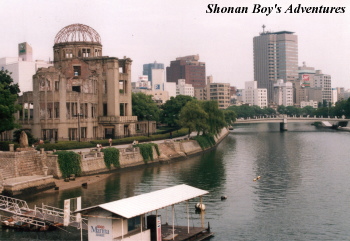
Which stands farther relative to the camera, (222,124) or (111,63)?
(222,124)

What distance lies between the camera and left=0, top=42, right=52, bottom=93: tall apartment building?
146m

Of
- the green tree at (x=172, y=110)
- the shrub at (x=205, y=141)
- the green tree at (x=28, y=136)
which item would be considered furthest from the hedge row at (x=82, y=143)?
the green tree at (x=172, y=110)

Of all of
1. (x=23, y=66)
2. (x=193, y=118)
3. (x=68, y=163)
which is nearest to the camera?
(x=68, y=163)

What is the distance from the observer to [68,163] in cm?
6581

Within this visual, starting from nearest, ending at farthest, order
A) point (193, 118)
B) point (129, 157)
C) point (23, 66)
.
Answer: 1. point (129, 157)
2. point (193, 118)
3. point (23, 66)

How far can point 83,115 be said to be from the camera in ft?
310

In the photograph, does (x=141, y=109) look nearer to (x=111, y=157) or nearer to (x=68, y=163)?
(x=111, y=157)

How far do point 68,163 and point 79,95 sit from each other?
30.2 m

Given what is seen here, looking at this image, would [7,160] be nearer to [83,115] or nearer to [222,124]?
[83,115]

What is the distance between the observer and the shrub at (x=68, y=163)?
65188 mm

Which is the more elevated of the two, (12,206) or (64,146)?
(64,146)

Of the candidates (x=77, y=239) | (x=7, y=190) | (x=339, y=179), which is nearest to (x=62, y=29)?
(x=7, y=190)

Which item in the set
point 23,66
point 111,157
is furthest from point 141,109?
point 111,157

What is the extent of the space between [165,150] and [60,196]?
116ft
